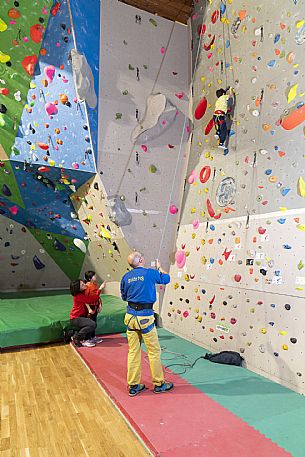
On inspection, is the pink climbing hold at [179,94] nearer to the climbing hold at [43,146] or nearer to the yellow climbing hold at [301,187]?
the climbing hold at [43,146]

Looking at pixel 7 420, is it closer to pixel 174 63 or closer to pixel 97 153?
pixel 97 153

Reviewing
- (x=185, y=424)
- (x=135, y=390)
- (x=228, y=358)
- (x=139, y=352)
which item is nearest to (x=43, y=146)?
(x=139, y=352)

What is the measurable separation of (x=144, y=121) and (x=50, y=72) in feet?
4.47

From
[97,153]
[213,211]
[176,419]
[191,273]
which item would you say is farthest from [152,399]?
[97,153]

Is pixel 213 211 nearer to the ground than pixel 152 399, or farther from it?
farther from it

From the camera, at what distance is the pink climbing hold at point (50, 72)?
4.02 meters

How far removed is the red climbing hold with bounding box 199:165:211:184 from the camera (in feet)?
14.8

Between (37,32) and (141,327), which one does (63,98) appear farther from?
(141,327)

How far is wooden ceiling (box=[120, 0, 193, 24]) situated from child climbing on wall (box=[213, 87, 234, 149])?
1740mm

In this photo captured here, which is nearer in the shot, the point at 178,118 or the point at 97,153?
the point at 97,153

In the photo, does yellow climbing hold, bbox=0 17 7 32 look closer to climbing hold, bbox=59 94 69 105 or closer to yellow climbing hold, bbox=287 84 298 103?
climbing hold, bbox=59 94 69 105

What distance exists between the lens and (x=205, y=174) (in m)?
4.57

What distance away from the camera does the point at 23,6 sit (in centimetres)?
371

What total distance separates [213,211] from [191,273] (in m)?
0.90
